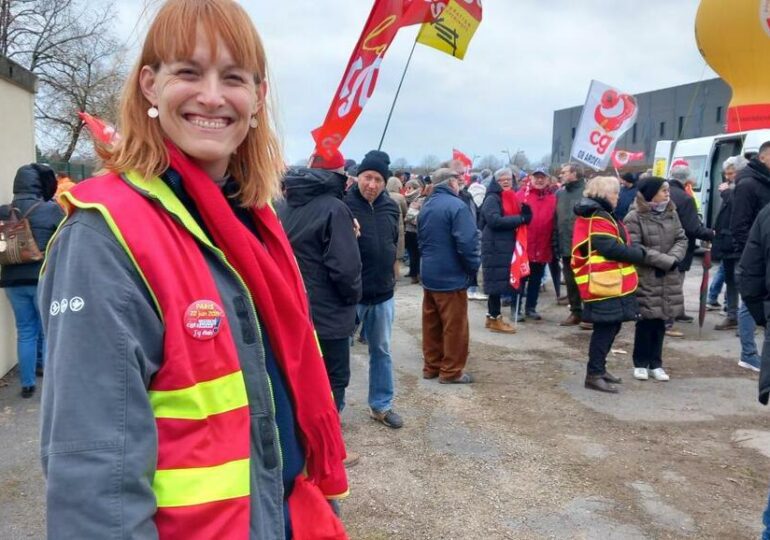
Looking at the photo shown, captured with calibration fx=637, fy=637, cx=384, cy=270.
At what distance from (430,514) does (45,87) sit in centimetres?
3037

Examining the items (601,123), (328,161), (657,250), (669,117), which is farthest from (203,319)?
(669,117)

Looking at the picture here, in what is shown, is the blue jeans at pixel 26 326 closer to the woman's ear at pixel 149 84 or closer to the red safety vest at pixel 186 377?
the woman's ear at pixel 149 84

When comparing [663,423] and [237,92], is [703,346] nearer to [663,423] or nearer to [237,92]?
[663,423]

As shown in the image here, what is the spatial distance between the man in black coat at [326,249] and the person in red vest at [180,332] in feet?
9.00

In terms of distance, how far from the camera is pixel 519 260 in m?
8.48

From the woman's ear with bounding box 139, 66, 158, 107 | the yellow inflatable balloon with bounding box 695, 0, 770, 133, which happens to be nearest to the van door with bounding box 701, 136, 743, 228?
the yellow inflatable balloon with bounding box 695, 0, 770, 133

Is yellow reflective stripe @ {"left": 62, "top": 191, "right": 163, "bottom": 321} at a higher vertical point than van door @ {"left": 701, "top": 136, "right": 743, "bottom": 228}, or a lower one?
lower

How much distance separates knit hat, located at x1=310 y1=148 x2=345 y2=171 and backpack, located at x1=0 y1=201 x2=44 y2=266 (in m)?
2.91

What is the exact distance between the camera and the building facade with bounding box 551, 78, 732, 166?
132ft

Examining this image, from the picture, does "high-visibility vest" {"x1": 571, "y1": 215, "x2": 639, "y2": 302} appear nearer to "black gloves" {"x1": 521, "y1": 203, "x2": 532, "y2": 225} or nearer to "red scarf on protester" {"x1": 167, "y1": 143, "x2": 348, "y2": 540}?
"black gloves" {"x1": 521, "y1": 203, "x2": 532, "y2": 225}

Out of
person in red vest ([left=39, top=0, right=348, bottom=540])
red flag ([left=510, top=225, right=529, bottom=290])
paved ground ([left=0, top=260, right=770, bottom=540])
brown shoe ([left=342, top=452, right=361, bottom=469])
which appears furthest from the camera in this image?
red flag ([left=510, top=225, right=529, bottom=290])

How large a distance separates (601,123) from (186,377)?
32.0 ft

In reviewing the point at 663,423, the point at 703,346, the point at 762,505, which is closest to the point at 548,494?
the point at 762,505

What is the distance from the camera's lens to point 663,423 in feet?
17.4
